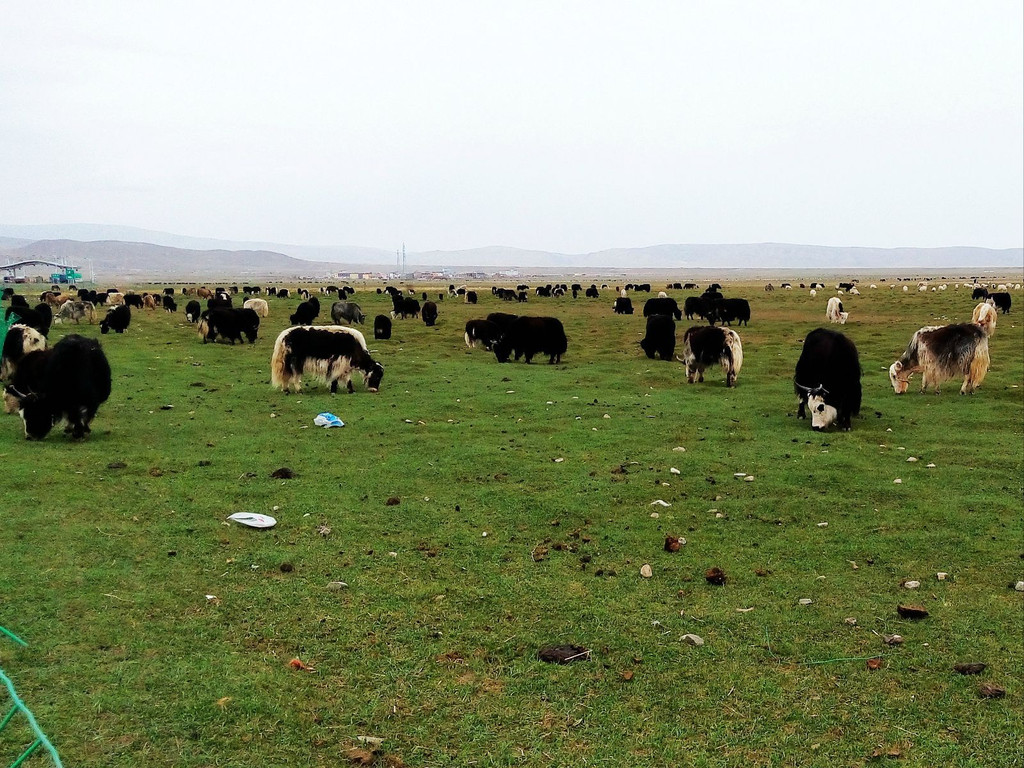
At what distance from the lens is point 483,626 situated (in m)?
5.62

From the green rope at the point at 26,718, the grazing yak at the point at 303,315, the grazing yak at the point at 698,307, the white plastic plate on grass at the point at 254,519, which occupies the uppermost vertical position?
the grazing yak at the point at 698,307

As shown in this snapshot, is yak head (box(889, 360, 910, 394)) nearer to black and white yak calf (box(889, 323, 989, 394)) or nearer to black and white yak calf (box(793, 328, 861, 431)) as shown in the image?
black and white yak calf (box(889, 323, 989, 394))

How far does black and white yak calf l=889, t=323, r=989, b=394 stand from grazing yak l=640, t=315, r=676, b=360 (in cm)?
776

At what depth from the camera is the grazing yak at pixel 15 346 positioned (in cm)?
1627

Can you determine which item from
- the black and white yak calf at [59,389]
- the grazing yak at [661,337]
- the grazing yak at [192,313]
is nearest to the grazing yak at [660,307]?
the grazing yak at [661,337]

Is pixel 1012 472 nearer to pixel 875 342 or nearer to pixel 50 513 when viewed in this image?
pixel 50 513

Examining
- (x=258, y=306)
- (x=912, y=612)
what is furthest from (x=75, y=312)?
(x=912, y=612)

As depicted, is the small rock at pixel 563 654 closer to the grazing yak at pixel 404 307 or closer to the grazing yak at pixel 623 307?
the grazing yak at pixel 404 307

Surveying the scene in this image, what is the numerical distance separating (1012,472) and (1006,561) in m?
3.64

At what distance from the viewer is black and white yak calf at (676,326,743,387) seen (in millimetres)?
17922

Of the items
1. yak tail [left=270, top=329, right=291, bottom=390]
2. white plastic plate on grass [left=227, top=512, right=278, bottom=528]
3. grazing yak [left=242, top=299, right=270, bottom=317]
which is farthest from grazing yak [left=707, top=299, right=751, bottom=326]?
white plastic plate on grass [left=227, top=512, right=278, bottom=528]

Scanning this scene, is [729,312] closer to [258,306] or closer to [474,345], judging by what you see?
[474,345]

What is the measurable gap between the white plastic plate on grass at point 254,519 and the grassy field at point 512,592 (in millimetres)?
122

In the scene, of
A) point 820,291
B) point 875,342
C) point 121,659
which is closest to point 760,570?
point 121,659
